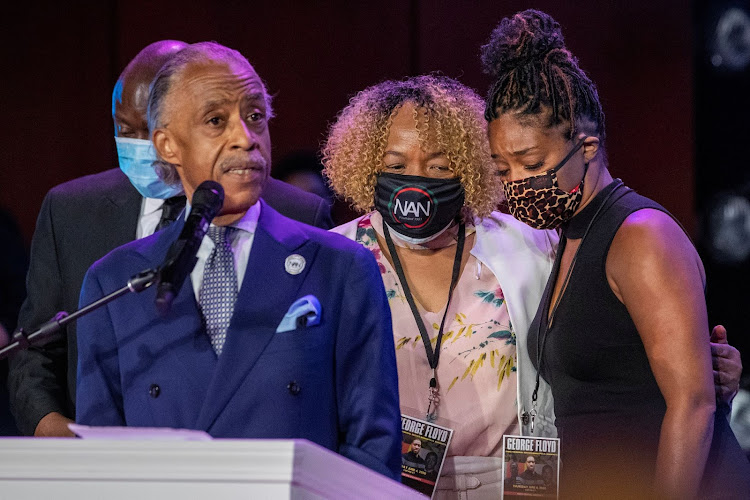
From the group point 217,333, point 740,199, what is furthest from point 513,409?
point 740,199

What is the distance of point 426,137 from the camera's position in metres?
3.07

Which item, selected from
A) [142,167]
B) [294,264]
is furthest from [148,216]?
[294,264]

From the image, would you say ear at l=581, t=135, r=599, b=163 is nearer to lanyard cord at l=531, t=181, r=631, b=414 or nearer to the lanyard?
lanyard cord at l=531, t=181, r=631, b=414

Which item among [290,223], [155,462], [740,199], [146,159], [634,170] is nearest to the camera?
[155,462]

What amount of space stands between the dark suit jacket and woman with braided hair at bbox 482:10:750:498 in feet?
2.75

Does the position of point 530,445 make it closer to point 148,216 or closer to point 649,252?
point 649,252

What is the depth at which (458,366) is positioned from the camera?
287 cm

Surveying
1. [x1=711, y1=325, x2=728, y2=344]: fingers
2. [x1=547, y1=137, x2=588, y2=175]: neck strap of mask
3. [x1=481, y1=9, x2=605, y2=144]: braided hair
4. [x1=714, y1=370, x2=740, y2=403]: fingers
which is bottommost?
[x1=714, y1=370, x2=740, y2=403]: fingers

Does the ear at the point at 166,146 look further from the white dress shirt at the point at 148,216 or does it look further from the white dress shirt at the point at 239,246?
the white dress shirt at the point at 148,216

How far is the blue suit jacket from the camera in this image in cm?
197

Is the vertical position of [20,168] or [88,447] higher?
[88,447]

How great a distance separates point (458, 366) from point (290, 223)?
87 cm

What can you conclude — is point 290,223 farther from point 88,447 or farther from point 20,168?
point 20,168

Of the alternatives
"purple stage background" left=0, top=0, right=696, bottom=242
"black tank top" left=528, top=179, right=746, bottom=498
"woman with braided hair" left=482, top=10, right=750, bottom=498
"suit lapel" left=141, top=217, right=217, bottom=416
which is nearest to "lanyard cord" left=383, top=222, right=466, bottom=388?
"woman with braided hair" left=482, top=10, right=750, bottom=498
